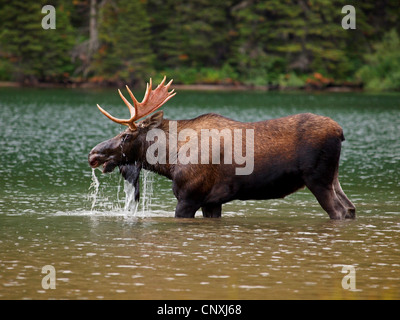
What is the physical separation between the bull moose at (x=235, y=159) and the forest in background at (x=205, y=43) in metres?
60.7

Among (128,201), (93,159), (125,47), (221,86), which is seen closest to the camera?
(93,159)

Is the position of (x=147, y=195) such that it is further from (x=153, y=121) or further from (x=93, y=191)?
(x=153, y=121)

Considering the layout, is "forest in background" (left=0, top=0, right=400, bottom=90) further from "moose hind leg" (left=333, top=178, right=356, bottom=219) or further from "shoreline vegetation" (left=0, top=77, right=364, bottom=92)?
"moose hind leg" (left=333, top=178, right=356, bottom=219)

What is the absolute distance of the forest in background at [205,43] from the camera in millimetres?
75688

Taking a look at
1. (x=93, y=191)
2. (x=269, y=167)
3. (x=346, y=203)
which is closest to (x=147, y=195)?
(x=93, y=191)

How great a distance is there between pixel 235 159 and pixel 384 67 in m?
62.3

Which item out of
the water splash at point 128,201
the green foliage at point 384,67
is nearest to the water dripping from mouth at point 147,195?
the water splash at point 128,201

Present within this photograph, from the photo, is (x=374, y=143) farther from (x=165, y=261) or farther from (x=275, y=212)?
(x=165, y=261)

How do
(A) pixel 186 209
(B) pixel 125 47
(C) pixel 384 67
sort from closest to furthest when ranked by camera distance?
(A) pixel 186 209
(C) pixel 384 67
(B) pixel 125 47

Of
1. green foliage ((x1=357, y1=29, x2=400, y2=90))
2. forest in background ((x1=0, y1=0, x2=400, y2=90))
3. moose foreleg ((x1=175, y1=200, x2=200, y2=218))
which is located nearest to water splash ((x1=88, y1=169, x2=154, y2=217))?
moose foreleg ((x1=175, y1=200, x2=200, y2=218))

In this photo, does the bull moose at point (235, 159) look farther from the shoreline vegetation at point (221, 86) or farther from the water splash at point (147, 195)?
the shoreline vegetation at point (221, 86)

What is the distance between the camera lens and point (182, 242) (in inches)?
501

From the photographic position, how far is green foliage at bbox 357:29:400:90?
7356cm

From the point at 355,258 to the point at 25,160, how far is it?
45.8 feet
